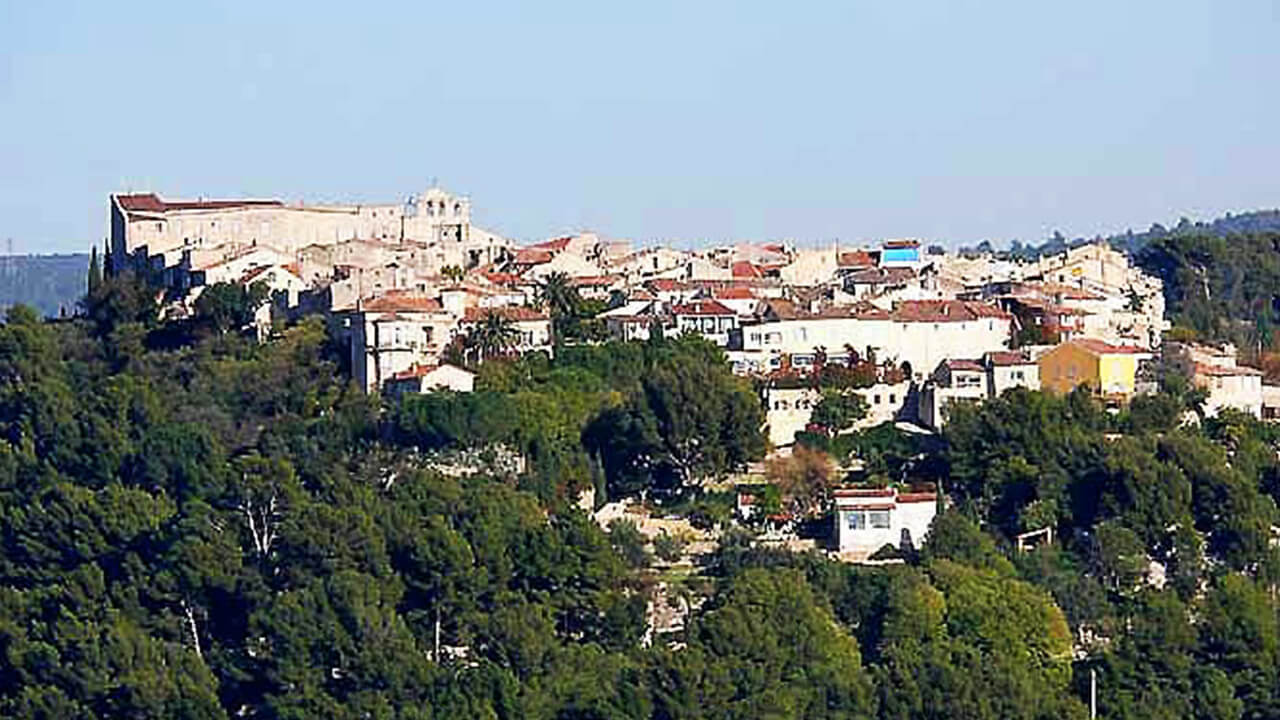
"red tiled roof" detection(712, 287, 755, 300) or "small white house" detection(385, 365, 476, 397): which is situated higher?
"red tiled roof" detection(712, 287, 755, 300)

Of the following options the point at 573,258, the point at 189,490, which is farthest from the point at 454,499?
the point at 573,258

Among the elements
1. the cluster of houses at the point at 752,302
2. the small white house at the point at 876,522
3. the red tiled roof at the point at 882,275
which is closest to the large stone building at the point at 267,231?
the cluster of houses at the point at 752,302

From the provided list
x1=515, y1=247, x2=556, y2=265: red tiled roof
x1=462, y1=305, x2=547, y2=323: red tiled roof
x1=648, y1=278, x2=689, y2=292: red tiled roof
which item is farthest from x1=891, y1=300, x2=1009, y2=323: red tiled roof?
x1=515, y1=247, x2=556, y2=265: red tiled roof

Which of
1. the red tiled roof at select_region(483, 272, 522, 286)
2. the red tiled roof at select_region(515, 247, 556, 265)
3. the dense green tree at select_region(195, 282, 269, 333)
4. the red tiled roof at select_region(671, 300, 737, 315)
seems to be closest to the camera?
the red tiled roof at select_region(671, 300, 737, 315)

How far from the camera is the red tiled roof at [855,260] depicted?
4019 cm

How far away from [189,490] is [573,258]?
9.57 m

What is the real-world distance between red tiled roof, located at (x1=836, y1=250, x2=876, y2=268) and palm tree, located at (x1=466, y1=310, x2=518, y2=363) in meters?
7.49

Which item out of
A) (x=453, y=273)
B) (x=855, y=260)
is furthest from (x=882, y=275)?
(x=453, y=273)

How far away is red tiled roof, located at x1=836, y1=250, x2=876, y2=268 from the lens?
1582 inches

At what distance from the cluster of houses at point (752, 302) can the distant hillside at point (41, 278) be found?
5769 centimetres

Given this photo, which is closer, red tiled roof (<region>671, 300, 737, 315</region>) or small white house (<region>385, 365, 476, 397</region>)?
small white house (<region>385, 365, 476, 397</region>)

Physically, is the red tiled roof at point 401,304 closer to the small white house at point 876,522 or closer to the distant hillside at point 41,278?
the small white house at point 876,522

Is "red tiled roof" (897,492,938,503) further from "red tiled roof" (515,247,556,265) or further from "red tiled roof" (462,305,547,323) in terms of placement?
"red tiled roof" (515,247,556,265)

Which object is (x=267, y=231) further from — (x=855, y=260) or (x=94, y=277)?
(x=855, y=260)
